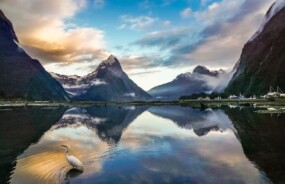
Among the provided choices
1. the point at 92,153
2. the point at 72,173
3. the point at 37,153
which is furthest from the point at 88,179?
the point at 37,153

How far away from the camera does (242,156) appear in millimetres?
40250

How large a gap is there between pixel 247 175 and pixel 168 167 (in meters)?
7.82

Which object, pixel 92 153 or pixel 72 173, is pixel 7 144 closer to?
pixel 92 153

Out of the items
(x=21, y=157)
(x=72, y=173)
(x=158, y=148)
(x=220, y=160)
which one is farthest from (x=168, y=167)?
(x=21, y=157)

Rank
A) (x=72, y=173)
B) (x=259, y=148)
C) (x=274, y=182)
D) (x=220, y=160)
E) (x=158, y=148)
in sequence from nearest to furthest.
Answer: (x=274, y=182) < (x=72, y=173) < (x=220, y=160) < (x=259, y=148) < (x=158, y=148)

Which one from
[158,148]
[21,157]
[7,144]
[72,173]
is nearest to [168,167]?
[72,173]

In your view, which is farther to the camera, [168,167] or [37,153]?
[37,153]

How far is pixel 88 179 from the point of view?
97.3 feet

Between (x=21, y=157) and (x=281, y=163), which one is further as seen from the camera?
(x=21, y=157)

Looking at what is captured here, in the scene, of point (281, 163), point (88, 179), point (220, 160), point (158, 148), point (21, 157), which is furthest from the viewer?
point (158, 148)

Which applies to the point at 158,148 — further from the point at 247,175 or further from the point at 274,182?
the point at 274,182

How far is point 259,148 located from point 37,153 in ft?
92.1

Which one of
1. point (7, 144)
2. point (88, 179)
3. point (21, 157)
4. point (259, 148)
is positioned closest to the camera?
point (88, 179)

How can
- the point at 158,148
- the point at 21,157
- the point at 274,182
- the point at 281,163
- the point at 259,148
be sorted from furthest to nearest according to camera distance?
the point at 158,148 → the point at 259,148 → the point at 21,157 → the point at 281,163 → the point at 274,182
